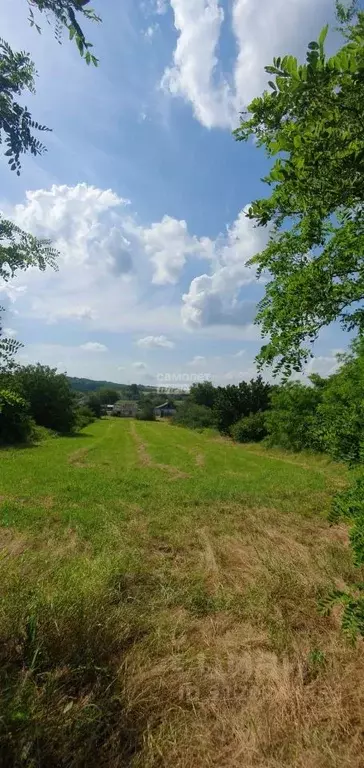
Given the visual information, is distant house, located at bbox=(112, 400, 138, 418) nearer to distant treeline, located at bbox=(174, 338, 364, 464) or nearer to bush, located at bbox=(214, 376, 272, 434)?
distant treeline, located at bbox=(174, 338, 364, 464)

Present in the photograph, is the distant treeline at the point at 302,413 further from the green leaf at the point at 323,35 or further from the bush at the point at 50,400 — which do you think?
the bush at the point at 50,400

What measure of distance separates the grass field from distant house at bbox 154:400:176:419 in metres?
94.9

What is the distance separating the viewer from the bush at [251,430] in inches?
1414

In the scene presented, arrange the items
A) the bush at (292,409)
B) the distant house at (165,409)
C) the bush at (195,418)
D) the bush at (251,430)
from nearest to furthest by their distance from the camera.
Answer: the bush at (292,409) → the bush at (251,430) → the bush at (195,418) → the distant house at (165,409)

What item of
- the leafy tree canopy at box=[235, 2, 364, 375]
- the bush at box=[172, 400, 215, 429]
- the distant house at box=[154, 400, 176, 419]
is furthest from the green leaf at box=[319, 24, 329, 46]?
the distant house at box=[154, 400, 176, 419]

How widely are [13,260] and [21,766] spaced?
2.89 m

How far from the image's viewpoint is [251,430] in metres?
36.3

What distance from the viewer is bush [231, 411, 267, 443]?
35.9m

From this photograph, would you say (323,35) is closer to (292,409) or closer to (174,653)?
(174,653)

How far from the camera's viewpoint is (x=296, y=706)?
9.30 ft

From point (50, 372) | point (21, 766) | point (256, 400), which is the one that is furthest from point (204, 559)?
point (50, 372)

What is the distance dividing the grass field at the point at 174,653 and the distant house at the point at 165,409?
9488 centimetres

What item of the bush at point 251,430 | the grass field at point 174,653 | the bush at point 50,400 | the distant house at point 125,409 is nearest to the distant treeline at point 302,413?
the bush at point 251,430

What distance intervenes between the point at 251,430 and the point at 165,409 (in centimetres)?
7651
